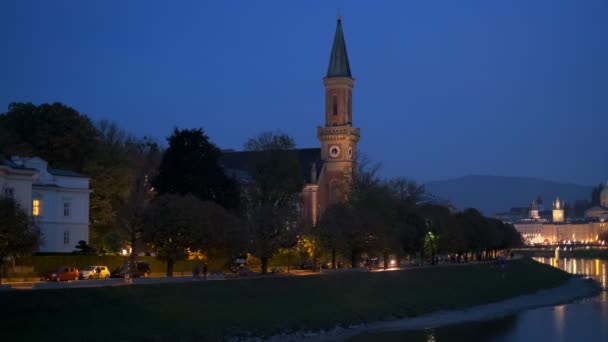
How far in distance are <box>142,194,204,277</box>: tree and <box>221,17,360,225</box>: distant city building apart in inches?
2610

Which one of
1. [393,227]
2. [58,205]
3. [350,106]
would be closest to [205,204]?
[58,205]

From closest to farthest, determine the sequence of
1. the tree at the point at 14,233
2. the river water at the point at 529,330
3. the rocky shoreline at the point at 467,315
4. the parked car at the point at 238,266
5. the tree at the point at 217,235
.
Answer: the tree at the point at 14,233 → the rocky shoreline at the point at 467,315 → the river water at the point at 529,330 → the tree at the point at 217,235 → the parked car at the point at 238,266

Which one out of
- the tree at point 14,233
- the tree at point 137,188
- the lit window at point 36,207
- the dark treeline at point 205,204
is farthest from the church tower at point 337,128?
the tree at point 14,233

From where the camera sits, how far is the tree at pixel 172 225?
175 feet

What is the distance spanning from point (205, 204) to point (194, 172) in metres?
15.3

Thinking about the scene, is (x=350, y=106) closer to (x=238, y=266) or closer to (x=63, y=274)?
(x=238, y=266)

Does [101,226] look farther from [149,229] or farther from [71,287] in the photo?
[71,287]

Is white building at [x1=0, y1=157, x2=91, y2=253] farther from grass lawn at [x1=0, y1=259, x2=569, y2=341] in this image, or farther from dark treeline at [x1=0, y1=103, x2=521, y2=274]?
grass lawn at [x1=0, y1=259, x2=569, y2=341]

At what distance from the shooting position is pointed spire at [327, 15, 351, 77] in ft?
408

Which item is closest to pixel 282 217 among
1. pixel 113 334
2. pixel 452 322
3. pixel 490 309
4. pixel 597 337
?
pixel 452 322

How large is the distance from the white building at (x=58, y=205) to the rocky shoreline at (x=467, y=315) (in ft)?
78.5

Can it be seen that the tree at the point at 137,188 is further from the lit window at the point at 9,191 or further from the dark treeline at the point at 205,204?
the lit window at the point at 9,191

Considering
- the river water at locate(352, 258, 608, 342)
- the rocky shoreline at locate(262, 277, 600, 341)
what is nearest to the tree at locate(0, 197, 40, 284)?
the rocky shoreline at locate(262, 277, 600, 341)

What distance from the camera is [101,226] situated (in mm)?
76188
